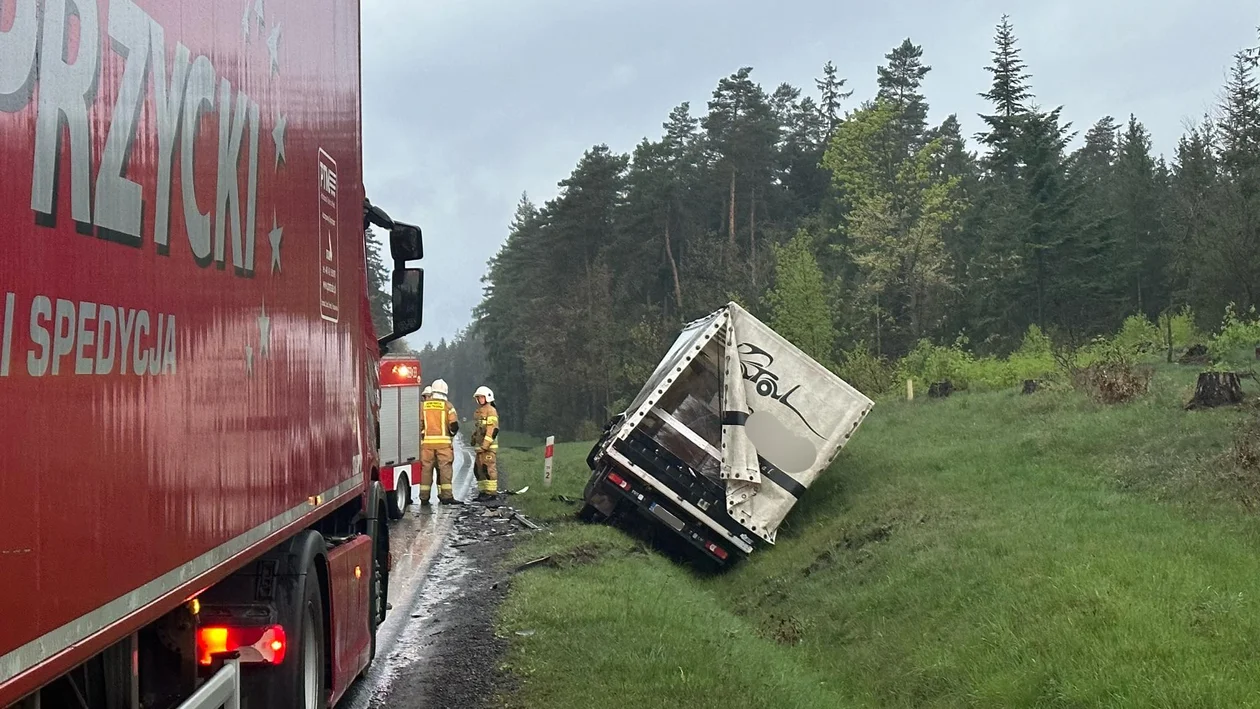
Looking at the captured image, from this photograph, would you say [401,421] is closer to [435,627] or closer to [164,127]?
[435,627]

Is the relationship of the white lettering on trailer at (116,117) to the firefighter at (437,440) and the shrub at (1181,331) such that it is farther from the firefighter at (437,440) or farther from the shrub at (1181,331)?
the shrub at (1181,331)

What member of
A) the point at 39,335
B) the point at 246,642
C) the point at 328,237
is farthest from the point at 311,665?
the point at 39,335

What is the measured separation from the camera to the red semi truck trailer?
2.24 meters

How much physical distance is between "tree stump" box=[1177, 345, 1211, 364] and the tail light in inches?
884

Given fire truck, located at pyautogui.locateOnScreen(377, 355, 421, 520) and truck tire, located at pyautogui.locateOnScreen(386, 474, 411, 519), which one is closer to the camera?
truck tire, located at pyautogui.locateOnScreen(386, 474, 411, 519)

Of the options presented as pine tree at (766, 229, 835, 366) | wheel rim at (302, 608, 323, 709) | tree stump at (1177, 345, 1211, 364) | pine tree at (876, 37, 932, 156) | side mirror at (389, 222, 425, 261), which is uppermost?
pine tree at (876, 37, 932, 156)

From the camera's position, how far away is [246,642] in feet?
14.8

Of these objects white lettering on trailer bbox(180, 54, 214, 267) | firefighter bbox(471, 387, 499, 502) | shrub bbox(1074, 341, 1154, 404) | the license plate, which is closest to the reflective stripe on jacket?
firefighter bbox(471, 387, 499, 502)

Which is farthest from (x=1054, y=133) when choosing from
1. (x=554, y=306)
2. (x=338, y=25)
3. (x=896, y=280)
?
(x=338, y=25)

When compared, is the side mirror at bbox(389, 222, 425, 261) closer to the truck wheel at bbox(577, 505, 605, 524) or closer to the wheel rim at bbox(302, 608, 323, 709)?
the wheel rim at bbox(302, 608, 323, 709)

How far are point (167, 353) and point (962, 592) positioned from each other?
7777mm

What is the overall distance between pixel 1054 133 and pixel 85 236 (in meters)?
53.2

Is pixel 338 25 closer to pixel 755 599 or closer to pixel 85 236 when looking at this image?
pixel 85 236

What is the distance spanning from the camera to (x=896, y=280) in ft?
149
